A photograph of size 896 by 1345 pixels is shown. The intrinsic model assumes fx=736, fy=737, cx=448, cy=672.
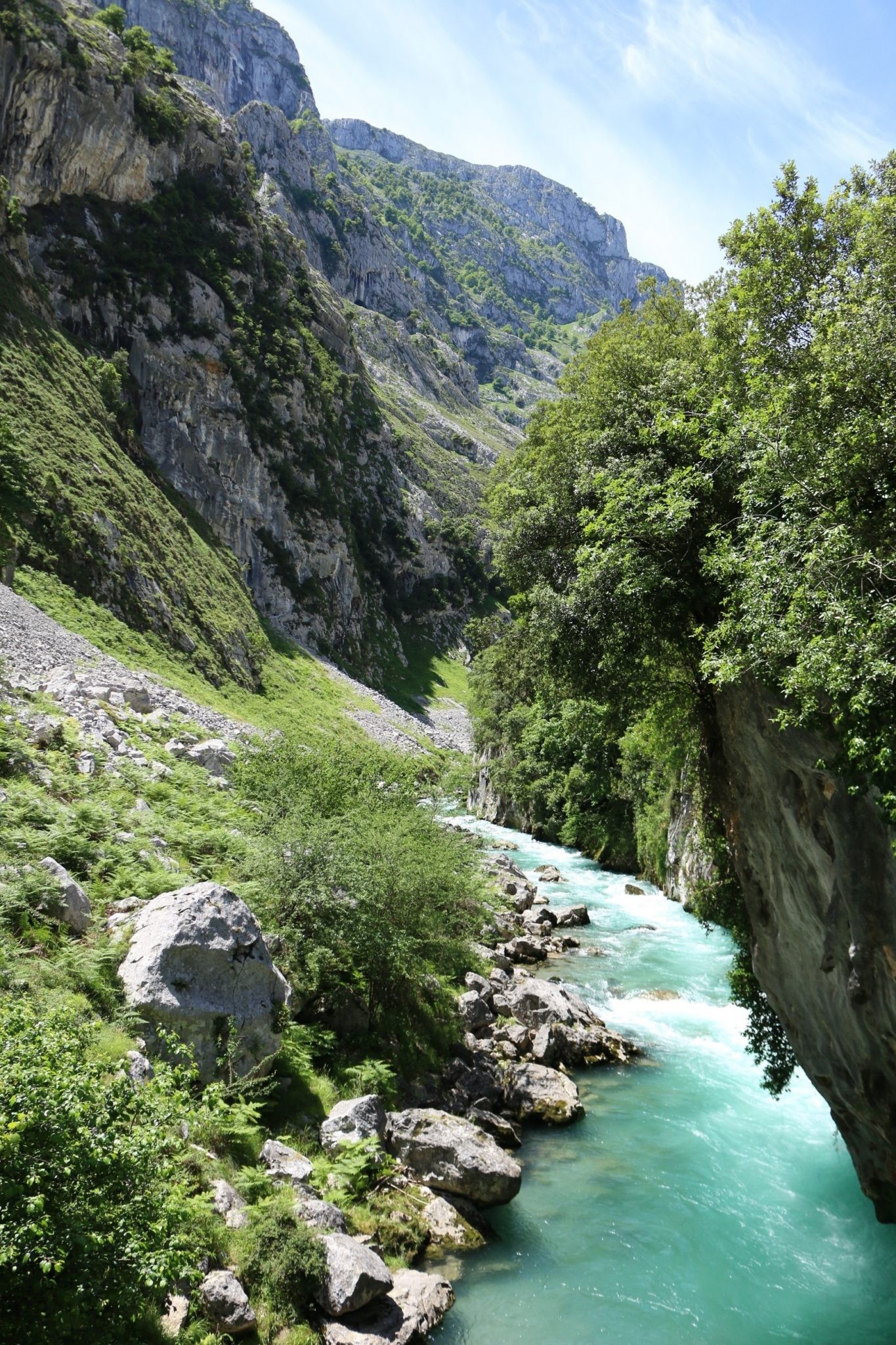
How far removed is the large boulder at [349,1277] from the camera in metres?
8.57

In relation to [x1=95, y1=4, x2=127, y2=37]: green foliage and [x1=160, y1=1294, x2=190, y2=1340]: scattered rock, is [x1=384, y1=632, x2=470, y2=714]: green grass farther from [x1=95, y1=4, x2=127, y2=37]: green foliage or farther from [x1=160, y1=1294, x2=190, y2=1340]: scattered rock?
[x1=160, y1=1294, x2=190, y2=1340]: scattered rock

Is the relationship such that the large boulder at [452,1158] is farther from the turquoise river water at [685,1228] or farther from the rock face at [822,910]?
the rock face at [822,910]

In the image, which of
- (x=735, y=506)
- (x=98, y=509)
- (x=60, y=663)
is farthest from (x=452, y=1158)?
(x=98, y=509)

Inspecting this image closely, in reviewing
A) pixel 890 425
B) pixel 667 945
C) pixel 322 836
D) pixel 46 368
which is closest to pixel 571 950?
pixel 667 945

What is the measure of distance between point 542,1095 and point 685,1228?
361 centimetres

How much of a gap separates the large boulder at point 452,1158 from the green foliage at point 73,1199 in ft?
21.6

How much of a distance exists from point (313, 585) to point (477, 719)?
3148 cm

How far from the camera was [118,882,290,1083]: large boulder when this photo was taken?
10.2m

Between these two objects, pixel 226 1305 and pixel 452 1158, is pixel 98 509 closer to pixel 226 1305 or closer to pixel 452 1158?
pixel 452 1158

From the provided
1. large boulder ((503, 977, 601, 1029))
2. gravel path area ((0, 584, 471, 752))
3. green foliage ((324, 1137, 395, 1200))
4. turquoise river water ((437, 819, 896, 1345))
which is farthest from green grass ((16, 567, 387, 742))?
green foliage ((324, 1137, 395, 1200))

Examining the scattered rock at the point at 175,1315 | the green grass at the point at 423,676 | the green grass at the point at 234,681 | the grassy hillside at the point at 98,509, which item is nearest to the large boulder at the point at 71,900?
the scattered rock at the point at 175,1315

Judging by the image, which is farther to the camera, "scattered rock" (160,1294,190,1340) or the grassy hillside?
the grassy hillside

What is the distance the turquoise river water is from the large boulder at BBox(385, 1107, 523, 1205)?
1.32ft

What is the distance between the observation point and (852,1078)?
1050cm
